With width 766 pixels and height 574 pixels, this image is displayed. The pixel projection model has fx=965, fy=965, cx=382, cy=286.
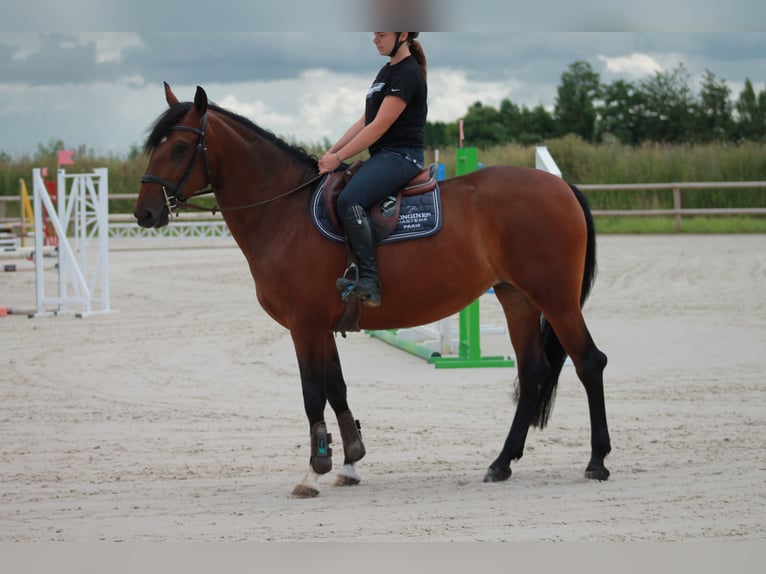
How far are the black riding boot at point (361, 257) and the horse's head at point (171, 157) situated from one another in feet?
2.61

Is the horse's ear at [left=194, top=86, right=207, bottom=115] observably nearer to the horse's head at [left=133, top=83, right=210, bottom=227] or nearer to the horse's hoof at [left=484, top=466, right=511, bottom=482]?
the horse's head at [left=133, top=83, right=210, bottom=227]

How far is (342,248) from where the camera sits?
4.72 m

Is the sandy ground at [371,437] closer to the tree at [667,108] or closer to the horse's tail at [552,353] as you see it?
the horse's tail at [552,353]

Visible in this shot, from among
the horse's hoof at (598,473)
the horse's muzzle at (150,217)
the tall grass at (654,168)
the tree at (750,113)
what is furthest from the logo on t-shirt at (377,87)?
the tree at (750,113)

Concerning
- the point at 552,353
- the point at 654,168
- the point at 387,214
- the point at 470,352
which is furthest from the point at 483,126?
the point at 387,214

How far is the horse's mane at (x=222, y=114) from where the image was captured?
15.2 ft

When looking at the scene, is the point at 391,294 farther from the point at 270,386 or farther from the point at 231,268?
the point at 231,268

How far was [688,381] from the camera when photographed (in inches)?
289

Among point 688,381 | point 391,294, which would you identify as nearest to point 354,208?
point 391,294

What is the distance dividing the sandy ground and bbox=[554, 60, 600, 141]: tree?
2553 centimetres

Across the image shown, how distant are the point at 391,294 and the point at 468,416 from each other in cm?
190

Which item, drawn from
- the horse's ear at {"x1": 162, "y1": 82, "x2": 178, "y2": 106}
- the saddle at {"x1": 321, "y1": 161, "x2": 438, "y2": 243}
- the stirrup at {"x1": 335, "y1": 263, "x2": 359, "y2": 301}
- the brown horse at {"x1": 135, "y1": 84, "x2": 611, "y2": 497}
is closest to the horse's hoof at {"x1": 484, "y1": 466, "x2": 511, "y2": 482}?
the brown horse at {"x1": 135, "y1": 84, "x2": 611, "y2": 497}

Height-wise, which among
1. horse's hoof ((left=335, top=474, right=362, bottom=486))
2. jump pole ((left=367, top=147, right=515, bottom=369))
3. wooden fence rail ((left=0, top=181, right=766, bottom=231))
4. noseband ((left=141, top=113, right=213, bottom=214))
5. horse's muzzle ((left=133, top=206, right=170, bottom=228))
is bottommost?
horse's hoof ((left=335, top=474, right=362, bottom=486))

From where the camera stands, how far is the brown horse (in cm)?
466
